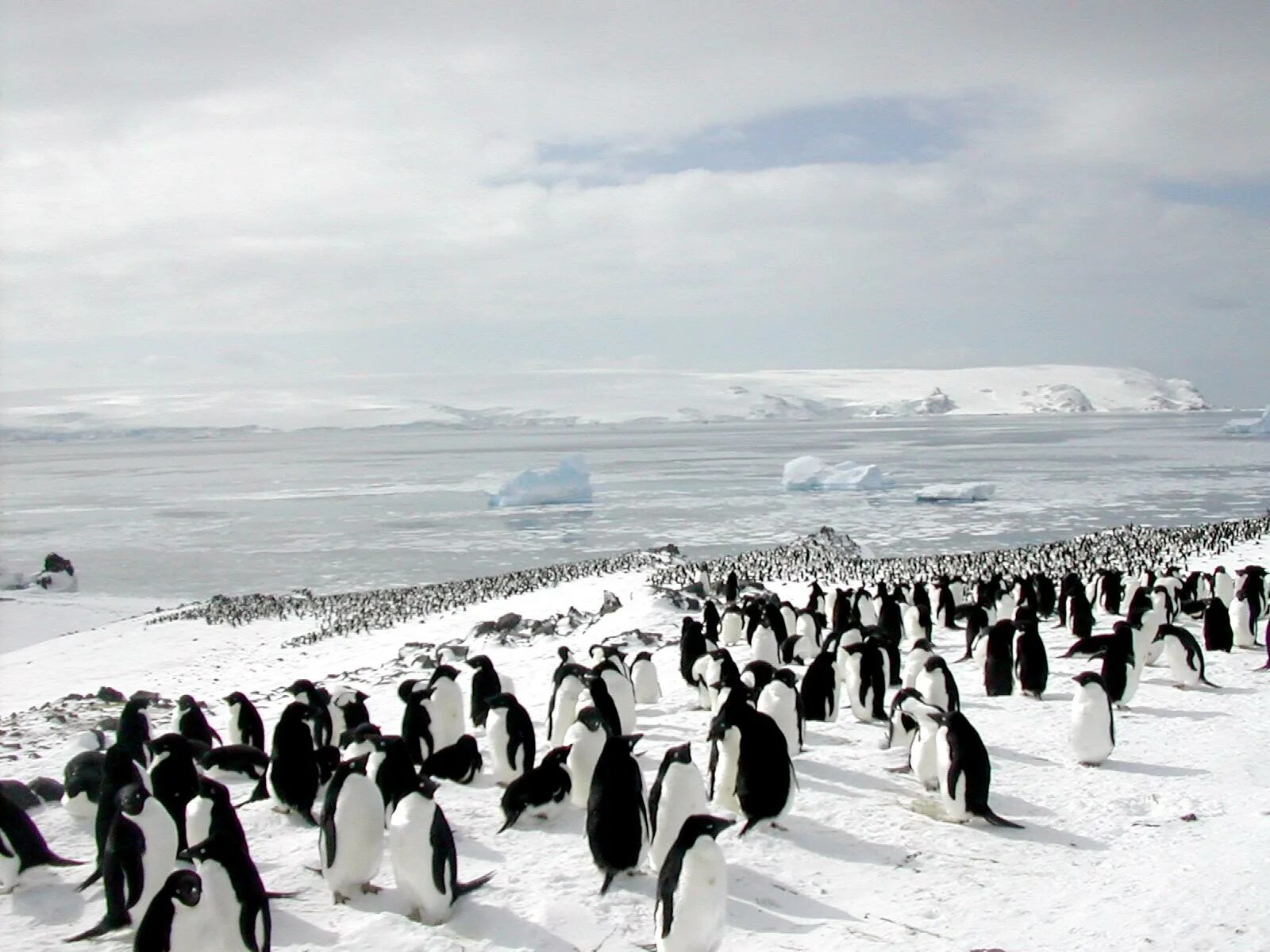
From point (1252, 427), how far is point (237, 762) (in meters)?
77.5

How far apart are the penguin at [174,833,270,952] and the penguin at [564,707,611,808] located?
1.83 m

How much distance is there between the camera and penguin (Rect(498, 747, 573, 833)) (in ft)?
16.7

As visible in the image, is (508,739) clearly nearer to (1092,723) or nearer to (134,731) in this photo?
(134,731)

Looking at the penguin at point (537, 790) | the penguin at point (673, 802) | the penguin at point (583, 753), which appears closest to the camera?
the penguin at point (673, 802)

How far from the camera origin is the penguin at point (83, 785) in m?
5.34

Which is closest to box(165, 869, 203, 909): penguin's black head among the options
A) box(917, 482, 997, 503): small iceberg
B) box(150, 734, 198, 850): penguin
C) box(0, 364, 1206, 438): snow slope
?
box(150, 734, 198, 850): penguin

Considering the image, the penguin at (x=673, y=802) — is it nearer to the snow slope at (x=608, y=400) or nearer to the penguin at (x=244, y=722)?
the penguin at (x=244, y=722)

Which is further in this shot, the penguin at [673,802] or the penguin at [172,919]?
the penguin at [673,802]

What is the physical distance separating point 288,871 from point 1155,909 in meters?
3.51

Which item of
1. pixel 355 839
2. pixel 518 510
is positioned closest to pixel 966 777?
pixel 355 839

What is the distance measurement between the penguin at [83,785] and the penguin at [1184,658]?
703 cm

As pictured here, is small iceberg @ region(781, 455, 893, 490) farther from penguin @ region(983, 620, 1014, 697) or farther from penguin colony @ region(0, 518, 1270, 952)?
penguin @ region(983, 620, 1014, 697)

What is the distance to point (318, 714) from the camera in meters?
6.36

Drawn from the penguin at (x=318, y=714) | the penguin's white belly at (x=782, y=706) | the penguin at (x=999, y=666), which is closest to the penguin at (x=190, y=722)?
the penguin at (x=318, y=714)
